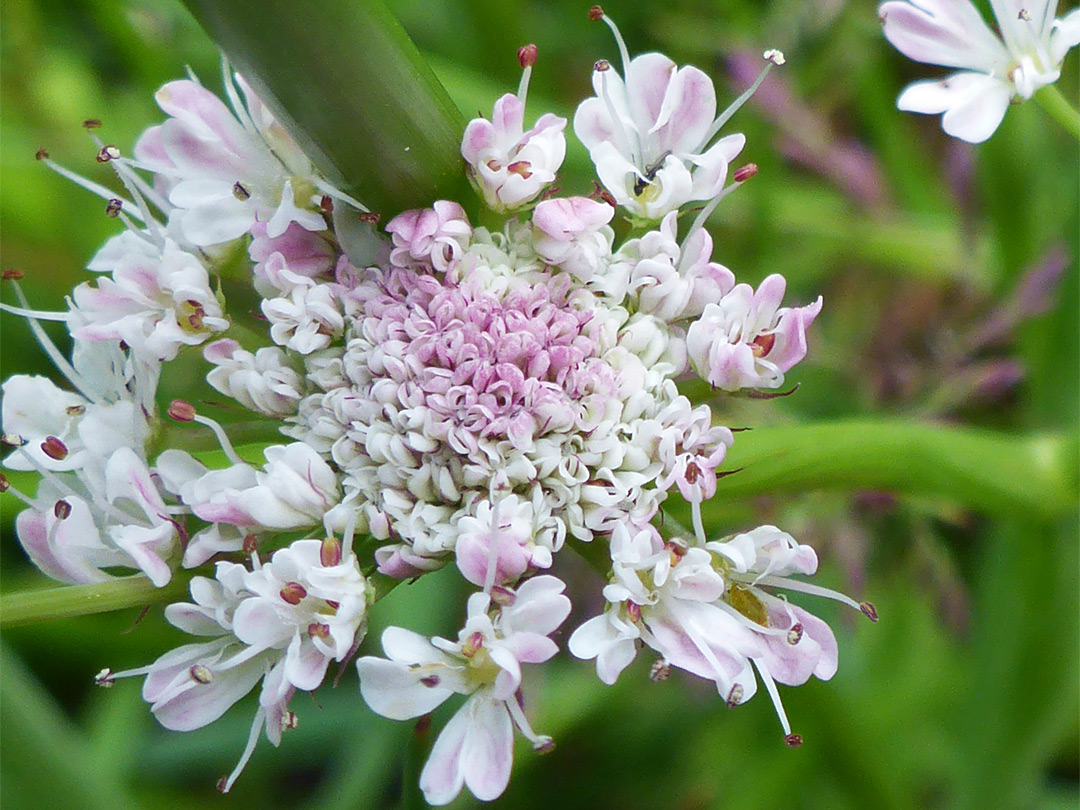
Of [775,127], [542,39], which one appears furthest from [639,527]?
[542,39]

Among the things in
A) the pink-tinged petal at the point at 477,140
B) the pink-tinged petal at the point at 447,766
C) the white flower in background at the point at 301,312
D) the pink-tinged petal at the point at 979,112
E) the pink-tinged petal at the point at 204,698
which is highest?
the pink-tinged petal at the point at 477,140

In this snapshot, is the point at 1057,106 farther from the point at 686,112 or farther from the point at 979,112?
the point at 686,112

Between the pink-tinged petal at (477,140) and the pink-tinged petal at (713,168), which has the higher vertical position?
the pink-tinged petal at (477,140)

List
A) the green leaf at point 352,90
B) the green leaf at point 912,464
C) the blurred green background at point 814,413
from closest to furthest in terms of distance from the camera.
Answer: the green leaf at point 352,90
the green leaf at point 912,464
the blurred green background at point 814,413

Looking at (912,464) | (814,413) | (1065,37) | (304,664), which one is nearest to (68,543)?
(304,664)

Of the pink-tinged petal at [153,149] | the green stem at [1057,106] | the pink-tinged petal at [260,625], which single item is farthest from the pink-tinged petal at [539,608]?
the green stem at [1057,106]

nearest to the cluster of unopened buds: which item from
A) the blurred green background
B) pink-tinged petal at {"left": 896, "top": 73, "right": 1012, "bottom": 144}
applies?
pink-tinged petal at {"left": 896, "top": 73, "right": 1012, "bottom": 144}

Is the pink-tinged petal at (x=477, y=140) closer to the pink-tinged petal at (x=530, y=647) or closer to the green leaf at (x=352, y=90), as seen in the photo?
the green leaf at (x=352, y=90)
